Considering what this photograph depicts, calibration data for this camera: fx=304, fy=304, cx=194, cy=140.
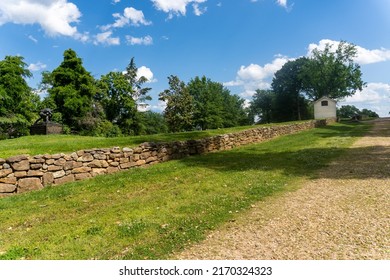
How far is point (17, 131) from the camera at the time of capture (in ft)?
111

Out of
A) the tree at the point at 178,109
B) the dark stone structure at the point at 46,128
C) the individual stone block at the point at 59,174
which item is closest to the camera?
the individual stone block at the point at 59,174

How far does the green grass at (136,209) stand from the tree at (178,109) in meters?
50.0

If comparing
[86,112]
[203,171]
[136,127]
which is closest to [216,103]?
[136,127]

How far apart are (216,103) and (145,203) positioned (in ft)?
207

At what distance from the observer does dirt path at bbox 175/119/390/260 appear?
168 inches

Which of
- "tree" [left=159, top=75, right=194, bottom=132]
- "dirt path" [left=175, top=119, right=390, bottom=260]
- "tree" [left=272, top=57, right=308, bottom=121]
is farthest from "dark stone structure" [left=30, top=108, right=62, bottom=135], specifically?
"tree" [left=272, top=57, right=308, bottom=121]

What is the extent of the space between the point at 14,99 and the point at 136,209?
111 feet

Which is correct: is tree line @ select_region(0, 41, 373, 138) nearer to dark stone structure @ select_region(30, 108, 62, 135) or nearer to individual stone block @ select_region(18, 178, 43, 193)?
dark stone structure @ select_region(30, 108, 62, 135)

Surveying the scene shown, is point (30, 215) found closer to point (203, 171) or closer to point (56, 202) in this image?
point (56, 202)

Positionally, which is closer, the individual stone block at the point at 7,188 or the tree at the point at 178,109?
the individual stone block at the point at 7,188

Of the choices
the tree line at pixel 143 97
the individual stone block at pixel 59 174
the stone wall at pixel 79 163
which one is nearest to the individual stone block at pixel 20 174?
the stone wall at pixel 79 163

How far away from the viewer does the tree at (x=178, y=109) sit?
61.2 meters

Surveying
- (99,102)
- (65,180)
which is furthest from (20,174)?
(99,102)

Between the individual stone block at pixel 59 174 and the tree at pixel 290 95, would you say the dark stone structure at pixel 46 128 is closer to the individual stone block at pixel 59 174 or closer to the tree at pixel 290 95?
the individual stone block at pixel 59 174
